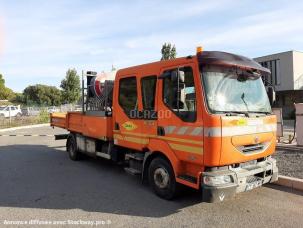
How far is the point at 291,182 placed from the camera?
7.17 metres

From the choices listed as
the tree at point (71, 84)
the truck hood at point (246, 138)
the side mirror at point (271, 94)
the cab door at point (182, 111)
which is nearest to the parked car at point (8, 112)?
the tree at point (71, 84)

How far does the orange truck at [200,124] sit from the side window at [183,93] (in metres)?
0.02

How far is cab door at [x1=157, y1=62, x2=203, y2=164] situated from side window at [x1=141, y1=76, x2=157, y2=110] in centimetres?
26

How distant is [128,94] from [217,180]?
3006mm

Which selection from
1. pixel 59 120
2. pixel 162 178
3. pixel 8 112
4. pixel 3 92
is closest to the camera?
pixel 162 178

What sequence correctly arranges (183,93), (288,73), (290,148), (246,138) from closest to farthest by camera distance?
(183,93) < (246,138) < (290,148) < (288,73)

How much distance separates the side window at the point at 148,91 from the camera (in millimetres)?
6750

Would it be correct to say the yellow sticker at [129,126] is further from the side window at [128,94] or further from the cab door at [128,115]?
the side window at [128,94]

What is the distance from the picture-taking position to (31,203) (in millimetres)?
6438

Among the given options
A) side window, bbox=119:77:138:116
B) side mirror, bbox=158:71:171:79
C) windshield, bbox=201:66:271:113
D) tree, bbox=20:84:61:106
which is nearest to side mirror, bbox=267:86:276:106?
windshield, bbox=201:66:271:113

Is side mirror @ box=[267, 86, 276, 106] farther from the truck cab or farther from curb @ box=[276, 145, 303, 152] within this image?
curb @ box=[276, 145, 303, 152]

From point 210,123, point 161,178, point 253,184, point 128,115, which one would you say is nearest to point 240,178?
point 253,184

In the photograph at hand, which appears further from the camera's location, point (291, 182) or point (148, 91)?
point (291, 182)

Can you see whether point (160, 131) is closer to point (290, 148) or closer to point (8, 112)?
point (290, 148)
